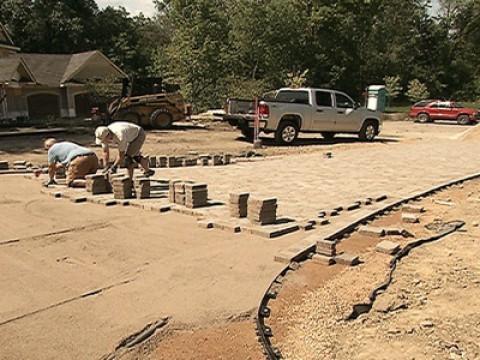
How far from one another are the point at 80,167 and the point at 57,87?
29376 millimetres

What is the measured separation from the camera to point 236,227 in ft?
21.7

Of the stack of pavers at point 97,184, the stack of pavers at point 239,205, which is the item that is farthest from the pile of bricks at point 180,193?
the stack of pavers at point 97,184

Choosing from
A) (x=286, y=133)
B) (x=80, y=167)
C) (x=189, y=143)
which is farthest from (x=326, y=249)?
(x=189, y=143)

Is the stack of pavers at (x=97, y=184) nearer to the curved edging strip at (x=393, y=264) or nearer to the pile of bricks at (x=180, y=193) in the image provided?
the pile of bricks at (x=180, y=193)

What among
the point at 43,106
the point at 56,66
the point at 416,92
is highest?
the point at 56,66

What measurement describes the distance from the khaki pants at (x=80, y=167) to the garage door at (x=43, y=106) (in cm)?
2785

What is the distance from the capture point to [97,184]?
904 cm

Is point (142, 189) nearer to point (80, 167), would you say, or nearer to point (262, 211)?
point (80, 167)

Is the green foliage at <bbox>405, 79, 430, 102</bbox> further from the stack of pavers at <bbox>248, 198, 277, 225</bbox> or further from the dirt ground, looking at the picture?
the stack of pavers at <bbox>248, 198, 277, 225</bbox>

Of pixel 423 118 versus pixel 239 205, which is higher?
pixel 423 118

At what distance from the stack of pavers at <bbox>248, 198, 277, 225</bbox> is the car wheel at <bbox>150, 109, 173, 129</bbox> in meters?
17.8

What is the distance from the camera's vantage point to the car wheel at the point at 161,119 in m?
24.0

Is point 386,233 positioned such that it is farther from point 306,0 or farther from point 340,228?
point 306,0

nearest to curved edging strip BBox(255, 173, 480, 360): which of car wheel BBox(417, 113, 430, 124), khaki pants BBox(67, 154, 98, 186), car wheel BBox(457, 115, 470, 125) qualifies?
khaki pants BBox(67, 154, 98, 186)
